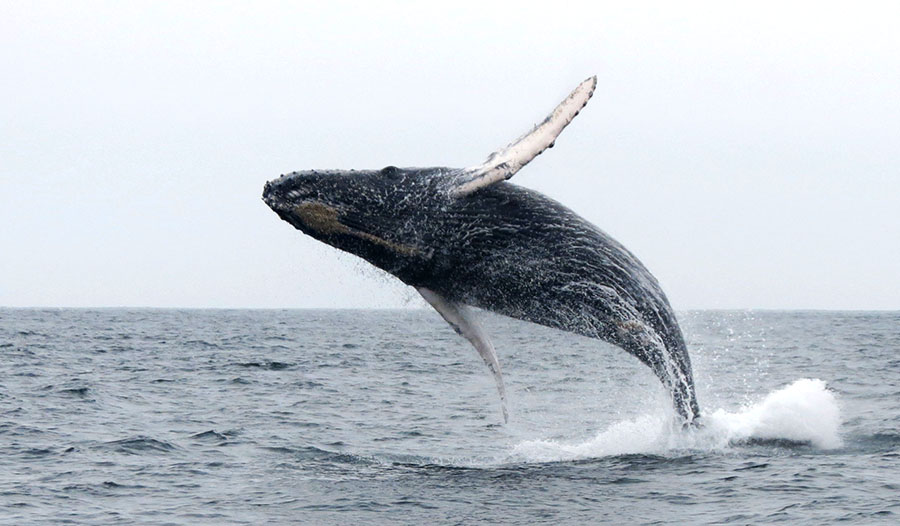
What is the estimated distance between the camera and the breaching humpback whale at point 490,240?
10.8 meters

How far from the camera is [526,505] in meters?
11.2

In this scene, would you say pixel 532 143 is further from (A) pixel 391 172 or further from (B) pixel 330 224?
(B) pixel 330 224

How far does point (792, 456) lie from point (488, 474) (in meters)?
3.91

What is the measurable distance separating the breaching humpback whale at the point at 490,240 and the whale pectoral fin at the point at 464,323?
0.02m

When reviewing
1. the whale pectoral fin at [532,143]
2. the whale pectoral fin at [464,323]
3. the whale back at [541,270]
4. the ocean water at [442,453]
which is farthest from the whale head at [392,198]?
the ocean water at [442,453]

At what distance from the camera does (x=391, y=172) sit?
1123cm

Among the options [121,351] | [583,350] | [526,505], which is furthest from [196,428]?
[583,350]

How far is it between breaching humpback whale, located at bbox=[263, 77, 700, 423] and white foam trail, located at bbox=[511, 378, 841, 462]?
9.07 feet

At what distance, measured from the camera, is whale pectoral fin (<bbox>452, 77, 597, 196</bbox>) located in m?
10.6

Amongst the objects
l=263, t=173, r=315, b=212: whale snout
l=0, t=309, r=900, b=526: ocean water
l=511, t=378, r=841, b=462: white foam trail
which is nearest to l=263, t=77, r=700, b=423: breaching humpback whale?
l=263, t=173, r=315, b=212: whale snout

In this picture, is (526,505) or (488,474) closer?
(526,505)

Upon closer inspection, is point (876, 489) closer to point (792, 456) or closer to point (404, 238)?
point (792, 456)

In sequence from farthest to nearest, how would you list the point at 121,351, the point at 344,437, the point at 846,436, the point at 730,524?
the point at 121,351
the point at 344,437
the point at 846,436
the point at 730,524

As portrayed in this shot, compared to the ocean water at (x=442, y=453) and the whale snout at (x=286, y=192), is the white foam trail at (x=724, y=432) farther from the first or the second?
the whale snout at (x=286, y=192)
